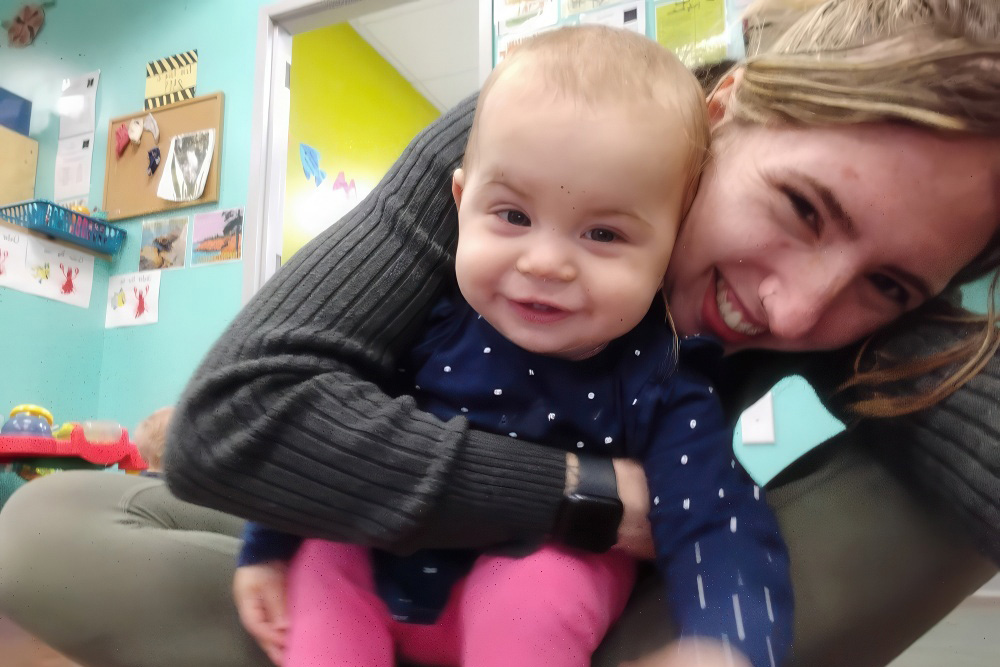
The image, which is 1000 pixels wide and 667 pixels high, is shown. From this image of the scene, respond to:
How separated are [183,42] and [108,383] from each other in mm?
899

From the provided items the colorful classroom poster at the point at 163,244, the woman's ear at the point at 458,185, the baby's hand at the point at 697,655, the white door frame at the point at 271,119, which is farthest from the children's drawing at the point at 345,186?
the baby's hand at the point at 697,655

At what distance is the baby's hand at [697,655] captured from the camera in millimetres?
377

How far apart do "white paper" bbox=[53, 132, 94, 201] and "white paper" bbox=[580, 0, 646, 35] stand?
1.42m

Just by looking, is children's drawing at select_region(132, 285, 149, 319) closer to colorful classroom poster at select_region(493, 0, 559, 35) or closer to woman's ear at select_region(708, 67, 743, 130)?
colorful classroom poster at select_region(493, 0, 559, 35)

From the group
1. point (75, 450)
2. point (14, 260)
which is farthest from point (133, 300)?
point (75, 450)

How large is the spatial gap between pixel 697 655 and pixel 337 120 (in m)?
1.62

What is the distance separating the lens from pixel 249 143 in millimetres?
1690

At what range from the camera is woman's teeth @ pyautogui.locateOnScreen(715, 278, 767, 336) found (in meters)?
0.50

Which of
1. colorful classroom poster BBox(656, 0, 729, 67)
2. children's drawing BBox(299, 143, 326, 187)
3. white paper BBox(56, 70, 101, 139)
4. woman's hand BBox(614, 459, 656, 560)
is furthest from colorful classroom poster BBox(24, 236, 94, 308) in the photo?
woman's hand BBox(614, 459, 656, 560)

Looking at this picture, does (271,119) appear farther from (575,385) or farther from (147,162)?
(575,385)

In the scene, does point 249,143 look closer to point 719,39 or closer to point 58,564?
point 719,39

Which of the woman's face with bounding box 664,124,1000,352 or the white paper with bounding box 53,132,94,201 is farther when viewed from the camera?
the white paper with bounding box 53,132,94,201

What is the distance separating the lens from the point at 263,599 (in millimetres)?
509

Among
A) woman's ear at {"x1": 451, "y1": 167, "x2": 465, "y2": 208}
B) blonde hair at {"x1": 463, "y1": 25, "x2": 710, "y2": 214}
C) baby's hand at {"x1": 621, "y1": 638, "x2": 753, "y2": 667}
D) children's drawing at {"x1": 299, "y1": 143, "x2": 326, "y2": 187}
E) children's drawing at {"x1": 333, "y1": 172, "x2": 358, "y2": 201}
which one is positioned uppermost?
children's drawing at {"x1": 299, "y1": 143, "x2": 326, "y2": 187}
